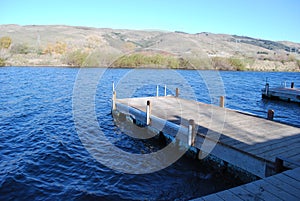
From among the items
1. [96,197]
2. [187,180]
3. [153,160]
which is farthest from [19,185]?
[187,180]

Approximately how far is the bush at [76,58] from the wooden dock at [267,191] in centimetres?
6471

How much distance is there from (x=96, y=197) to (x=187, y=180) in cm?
286

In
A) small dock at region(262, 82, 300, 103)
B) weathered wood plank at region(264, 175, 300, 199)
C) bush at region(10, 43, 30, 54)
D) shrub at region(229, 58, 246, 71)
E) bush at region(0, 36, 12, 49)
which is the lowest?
small dock at region(262, 82, 300, 103)

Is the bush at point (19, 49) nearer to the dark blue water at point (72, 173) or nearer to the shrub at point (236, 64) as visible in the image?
the shrub at point (236, 64)

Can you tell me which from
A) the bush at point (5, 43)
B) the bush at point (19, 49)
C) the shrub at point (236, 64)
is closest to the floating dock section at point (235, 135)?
the shrub at point (236, 64)

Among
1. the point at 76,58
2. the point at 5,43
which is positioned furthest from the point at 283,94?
the point at 5,43

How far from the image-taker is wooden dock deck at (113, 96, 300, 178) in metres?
6.74

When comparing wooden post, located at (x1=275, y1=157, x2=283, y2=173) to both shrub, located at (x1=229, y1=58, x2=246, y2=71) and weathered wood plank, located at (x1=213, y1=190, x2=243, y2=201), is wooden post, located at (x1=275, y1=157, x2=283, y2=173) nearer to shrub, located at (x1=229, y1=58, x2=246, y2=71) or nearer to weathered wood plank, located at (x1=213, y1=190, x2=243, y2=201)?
weathered wood plank, located at (x1=213, y1=190, x2=243, y2=201)

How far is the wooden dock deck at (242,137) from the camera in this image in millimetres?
6742

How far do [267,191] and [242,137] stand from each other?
12.7ft

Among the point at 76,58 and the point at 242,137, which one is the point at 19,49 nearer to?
the point at 76,58

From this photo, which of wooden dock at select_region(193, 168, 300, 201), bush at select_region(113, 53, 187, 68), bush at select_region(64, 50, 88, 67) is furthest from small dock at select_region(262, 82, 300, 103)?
bush at select_region(64, 50, 88, 67)

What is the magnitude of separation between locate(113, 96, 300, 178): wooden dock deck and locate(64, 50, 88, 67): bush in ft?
185

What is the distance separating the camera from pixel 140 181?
26.3 ft
